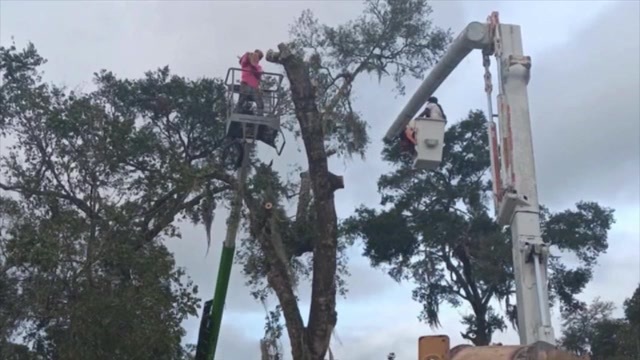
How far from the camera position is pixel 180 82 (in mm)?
22516

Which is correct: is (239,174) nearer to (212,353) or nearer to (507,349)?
(212,353)

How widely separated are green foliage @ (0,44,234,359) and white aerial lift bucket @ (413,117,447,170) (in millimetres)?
9380

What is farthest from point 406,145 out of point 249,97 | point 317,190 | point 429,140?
point 249,97

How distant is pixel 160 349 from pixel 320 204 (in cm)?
422

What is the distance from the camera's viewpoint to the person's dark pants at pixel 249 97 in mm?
13727

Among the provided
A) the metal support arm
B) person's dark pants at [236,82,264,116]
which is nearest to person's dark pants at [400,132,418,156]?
the metal support arm

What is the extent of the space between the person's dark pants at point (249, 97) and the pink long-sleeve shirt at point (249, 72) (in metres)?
0.08

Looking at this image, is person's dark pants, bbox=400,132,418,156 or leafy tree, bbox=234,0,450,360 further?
leafy tree, bbox=234,0,450,360

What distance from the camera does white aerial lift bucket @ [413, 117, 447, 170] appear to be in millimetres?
7211

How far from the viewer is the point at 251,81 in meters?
13.9

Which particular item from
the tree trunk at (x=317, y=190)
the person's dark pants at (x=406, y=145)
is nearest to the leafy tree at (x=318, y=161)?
the tree trunk at (x=317, y=190)

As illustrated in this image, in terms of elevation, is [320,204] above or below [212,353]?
above

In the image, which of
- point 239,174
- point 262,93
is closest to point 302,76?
point 262,93

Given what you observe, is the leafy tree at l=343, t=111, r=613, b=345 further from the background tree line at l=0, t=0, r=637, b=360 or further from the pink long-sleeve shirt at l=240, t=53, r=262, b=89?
the pink long-sleeve shirt at l=240, t=53, r=262, b=89
